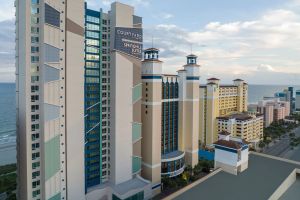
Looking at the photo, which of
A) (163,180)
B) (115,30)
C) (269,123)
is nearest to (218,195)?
(163,180)

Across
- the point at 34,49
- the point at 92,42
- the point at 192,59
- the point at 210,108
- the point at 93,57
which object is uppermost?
the point at 192,59

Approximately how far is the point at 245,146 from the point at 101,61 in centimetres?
2668

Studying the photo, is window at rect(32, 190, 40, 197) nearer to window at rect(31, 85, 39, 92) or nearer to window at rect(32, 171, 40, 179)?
window at rect(32, 171, 40, 179)

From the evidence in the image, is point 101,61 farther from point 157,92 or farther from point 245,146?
point 245,146

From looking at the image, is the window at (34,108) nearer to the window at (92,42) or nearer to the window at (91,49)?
the window at (91,49)

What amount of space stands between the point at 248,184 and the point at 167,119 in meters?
25.0

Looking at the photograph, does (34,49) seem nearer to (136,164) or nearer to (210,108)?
(136,164)

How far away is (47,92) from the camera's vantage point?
29.1m

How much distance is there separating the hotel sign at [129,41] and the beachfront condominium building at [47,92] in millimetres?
6725

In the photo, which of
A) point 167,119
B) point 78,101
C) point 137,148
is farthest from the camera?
point 167,119

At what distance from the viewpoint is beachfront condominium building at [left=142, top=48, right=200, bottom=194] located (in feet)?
146

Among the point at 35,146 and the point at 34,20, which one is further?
the point at 35,146

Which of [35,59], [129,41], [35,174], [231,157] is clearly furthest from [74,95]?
[231,157]

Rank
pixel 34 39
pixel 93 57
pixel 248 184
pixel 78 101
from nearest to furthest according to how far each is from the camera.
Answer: pixel 34 39 → pixel 248 184 → pixel 78 101 → pixel 93 57
